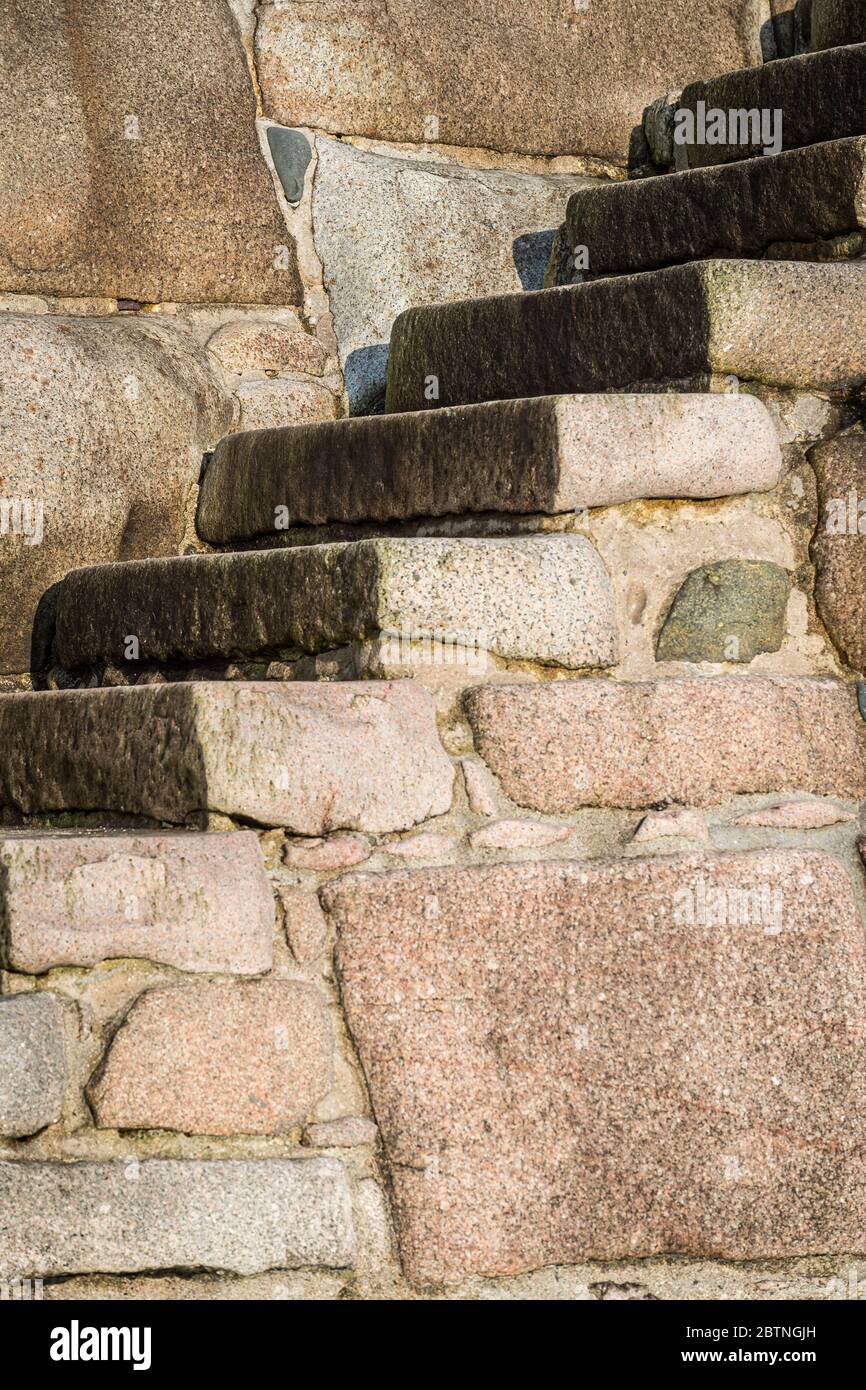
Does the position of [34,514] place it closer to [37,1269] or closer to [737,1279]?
[37,1269]

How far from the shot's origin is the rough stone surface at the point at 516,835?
250cm

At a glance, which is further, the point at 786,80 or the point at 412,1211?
the point at 786,80

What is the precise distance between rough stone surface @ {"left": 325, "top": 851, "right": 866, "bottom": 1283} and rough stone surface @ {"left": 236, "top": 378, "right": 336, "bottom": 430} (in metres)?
1.44

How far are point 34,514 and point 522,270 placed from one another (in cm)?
133

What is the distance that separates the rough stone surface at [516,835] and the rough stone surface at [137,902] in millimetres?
333

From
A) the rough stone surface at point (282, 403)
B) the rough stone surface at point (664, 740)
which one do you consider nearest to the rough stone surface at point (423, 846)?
the rough stone surface at point (664, 740)

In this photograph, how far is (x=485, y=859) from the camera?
2494mm

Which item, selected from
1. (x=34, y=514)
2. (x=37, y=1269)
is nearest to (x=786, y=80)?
(x=34, y=514)

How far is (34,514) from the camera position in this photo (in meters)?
3.19

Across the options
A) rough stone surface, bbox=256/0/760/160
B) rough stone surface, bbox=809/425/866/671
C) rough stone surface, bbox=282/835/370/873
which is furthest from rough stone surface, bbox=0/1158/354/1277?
rough stone surface, bbox=256/0/760/160

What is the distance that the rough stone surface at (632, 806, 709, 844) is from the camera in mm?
2596

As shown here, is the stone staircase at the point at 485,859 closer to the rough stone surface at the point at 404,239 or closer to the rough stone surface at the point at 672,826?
the rough stone surface at the point at 672,826

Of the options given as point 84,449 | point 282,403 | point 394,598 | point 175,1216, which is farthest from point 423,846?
point 282,403

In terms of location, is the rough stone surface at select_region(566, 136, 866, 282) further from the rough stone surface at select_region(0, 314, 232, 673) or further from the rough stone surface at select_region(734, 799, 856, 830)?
the rough stone surface at select_region(734, 799, 856, 830)
